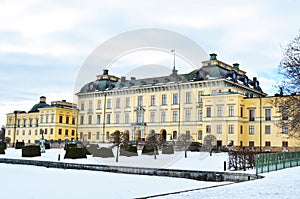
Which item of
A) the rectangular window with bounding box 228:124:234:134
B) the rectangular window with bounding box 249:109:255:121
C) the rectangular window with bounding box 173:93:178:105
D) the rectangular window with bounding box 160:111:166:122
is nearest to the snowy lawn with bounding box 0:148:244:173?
the rectangular window with bounding box 228:124:234:134

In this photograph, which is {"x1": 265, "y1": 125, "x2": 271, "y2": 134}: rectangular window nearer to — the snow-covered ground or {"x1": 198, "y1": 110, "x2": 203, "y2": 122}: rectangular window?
{"x1": 198, "y1": 110, "x2": 203, "y2": 122}: rectangular window

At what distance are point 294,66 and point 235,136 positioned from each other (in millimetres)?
27118

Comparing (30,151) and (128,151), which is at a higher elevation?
(128,151)

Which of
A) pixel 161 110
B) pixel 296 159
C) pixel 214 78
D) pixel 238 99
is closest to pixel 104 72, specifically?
pixel 161 110

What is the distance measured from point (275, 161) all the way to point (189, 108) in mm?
37270

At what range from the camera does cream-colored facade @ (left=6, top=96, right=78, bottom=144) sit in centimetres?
7250

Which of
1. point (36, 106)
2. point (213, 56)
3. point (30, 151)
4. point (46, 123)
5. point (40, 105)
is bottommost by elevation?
point (30, 151)

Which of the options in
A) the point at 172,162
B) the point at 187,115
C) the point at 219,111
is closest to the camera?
the point at 172,162

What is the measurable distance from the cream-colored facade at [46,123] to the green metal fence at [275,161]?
176 feet

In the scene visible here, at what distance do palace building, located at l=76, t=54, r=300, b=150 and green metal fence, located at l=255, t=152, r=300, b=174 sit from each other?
1679cm

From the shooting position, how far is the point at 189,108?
191 ft

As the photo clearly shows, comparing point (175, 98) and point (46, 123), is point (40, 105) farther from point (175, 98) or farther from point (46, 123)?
point (175, 98)

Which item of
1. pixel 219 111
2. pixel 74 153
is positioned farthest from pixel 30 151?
pixel 219 111

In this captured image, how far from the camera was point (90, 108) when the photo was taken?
71625 millimetres
